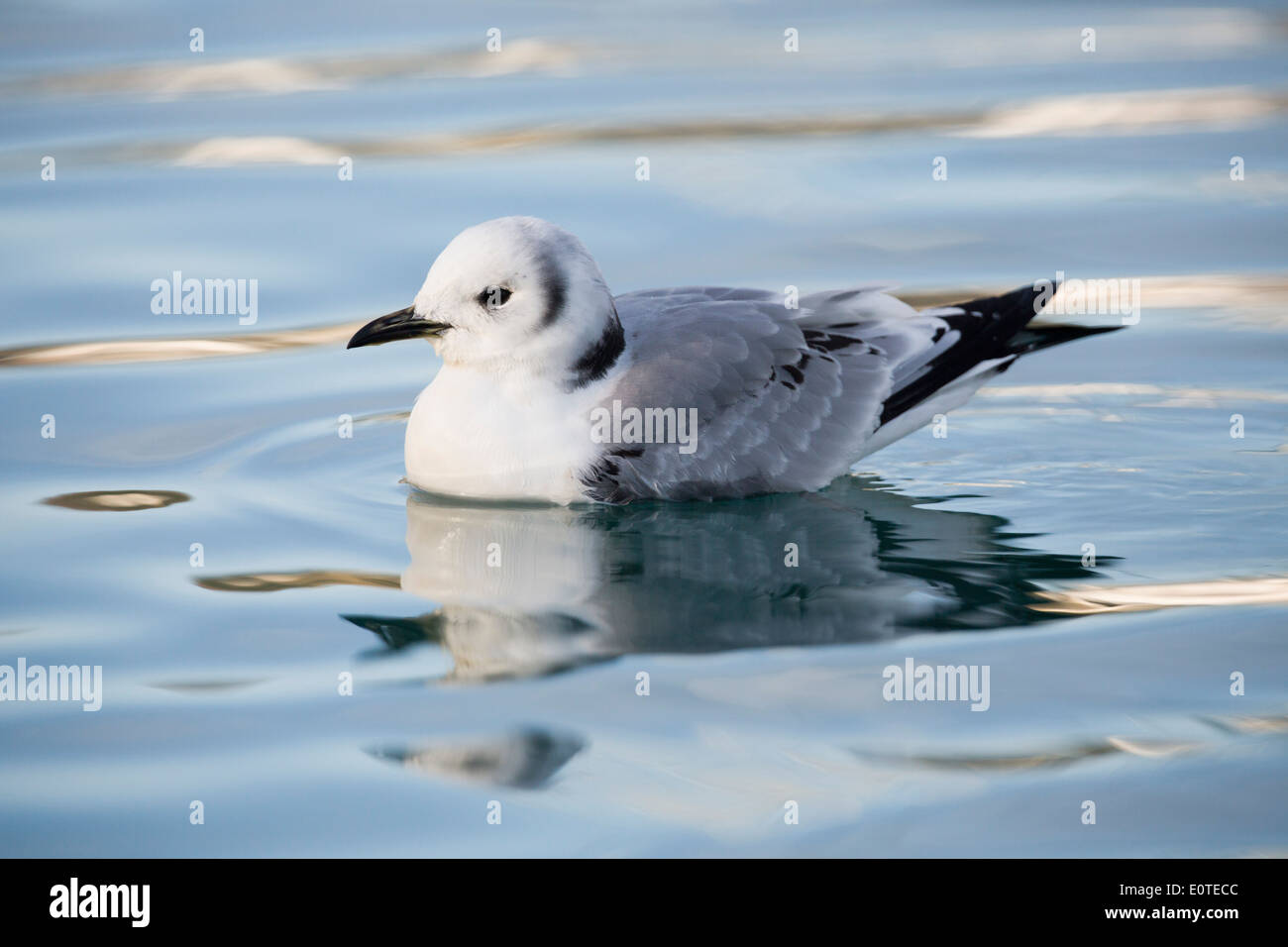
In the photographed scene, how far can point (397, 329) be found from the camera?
24.3ft

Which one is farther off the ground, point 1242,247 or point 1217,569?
point 1242,247

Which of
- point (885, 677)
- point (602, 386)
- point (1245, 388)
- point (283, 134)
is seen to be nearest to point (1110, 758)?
point (885, 677)

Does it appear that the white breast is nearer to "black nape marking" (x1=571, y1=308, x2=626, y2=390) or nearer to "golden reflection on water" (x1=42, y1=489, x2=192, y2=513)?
"black nape marking" (x1=571, y1=308, x2=626, y2=390)

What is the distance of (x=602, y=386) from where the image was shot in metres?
7.53

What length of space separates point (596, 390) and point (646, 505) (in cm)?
53

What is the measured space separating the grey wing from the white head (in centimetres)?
24

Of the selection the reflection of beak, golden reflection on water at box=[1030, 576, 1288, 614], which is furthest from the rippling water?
the reflection of beak

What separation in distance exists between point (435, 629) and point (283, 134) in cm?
856

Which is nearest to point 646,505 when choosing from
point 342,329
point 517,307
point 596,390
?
→ point 596,390

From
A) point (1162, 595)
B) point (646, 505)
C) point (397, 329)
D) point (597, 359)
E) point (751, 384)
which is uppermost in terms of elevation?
point (397, 329)

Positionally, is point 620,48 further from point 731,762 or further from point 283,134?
point 731,762

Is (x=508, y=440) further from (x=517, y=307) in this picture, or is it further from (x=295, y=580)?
(x=295, y=580)

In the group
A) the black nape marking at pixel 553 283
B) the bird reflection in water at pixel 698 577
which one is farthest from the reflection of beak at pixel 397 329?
the bird reflection in water at pixel 698 577

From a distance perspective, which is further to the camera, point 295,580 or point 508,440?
point 508,440
